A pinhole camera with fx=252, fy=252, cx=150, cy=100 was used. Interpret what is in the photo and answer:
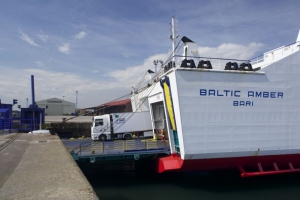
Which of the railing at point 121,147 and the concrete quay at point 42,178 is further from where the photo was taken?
the railing at point 121,147

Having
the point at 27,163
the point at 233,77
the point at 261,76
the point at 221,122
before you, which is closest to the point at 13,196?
the point at 27,163

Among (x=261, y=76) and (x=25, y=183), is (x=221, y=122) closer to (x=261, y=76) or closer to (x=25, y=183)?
(x=261, y=76)

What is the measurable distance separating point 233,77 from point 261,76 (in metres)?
1.36

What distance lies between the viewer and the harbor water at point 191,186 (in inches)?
412

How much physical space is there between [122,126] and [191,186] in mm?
9692

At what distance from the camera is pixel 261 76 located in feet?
37.3

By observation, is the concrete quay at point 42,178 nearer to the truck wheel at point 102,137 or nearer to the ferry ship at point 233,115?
the ferry ship at point 233,115

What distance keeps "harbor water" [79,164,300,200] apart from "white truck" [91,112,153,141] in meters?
6.21

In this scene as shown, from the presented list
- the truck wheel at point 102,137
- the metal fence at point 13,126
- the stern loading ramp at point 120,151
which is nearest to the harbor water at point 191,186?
the stern loading ramp at point 120,151

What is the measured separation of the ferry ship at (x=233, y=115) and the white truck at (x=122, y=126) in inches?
314

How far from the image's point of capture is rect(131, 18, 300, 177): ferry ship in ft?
34.8

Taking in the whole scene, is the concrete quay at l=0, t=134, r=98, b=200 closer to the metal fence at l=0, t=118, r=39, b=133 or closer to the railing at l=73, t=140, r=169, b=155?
the railing at l=73, t=140, r=169, b=155

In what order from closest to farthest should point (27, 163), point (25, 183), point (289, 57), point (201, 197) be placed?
point (25, 183), point (27, 163), point (201, 197), point (289, 57)

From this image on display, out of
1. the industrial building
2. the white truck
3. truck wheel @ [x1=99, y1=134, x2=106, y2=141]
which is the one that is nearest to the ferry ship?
the white truck
